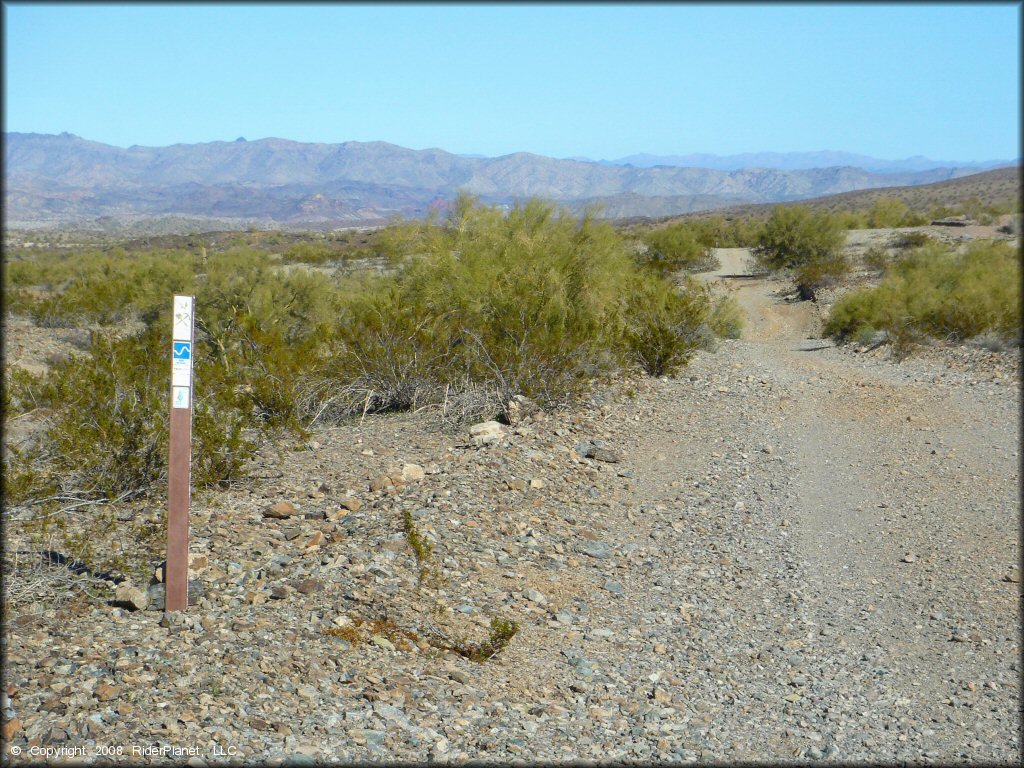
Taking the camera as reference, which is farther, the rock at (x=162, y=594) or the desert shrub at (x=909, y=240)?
the desert shrub at (x=909, y=240)

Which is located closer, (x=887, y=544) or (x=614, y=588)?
(x=614, y=588)

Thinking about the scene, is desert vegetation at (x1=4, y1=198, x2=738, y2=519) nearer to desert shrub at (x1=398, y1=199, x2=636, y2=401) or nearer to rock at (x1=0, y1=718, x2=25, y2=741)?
desert shrub at (x1=398, y1=199, x2=636, y2=401)

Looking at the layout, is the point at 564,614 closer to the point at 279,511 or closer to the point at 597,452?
the point at 279,511

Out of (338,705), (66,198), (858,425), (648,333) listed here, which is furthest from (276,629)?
(66,198)

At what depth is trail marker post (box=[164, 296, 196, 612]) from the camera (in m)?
4.64

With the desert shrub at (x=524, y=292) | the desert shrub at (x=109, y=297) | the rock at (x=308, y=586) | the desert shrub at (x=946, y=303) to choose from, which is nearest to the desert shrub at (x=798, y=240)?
the desert shrub at (x=946, y=303)

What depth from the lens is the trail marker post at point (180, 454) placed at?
4.64 m

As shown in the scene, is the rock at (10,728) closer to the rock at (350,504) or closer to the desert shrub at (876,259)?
the rock at (350,504)

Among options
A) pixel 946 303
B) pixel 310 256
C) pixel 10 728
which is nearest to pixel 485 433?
pixel 10 728

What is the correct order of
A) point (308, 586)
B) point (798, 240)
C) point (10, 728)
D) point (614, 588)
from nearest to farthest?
point (10, 728)
point (308, 586)
point (614, 588)
point (798, 240)

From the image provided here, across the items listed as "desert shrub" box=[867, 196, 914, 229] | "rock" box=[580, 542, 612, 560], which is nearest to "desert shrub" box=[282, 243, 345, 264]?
"desert shrub" box=[867, 196, 914, 229]

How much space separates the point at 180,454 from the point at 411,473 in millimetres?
3145

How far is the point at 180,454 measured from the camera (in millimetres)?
4699

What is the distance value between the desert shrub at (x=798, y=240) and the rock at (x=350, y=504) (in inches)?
1015
